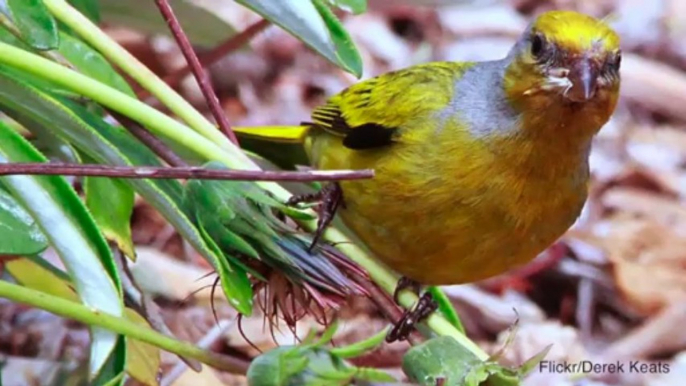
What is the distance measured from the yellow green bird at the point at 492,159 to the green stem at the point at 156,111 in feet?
0.97

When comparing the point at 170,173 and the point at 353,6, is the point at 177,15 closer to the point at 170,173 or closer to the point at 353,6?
the point at 353,6

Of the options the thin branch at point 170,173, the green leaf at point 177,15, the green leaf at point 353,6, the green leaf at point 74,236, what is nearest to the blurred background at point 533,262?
the green leaf at point 177,15

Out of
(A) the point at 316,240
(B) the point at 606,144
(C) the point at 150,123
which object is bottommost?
(B) the point at 606,144

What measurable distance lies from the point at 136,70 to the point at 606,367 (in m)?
1.67

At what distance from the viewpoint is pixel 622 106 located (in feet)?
15.3

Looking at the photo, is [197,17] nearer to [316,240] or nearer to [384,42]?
[316,240]

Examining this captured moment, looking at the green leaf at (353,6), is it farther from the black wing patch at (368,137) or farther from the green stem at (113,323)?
the green stem at (113,323)

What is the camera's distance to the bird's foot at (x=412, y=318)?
1947 millimetres

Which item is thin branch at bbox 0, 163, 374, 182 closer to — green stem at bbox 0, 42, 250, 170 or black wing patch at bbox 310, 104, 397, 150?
green stem at bbox 0, 42, 250, 170

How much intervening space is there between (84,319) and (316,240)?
396mm

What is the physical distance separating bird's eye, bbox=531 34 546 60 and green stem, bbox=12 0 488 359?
0.51 metres

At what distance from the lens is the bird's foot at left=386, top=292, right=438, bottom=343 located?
6.39ft

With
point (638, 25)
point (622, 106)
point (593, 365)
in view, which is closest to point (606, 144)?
point (622, 106)

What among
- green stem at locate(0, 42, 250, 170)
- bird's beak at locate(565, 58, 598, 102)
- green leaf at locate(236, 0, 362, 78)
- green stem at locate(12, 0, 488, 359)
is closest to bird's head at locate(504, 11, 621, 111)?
bird's beak at locate(565, 58, 598, 102)
